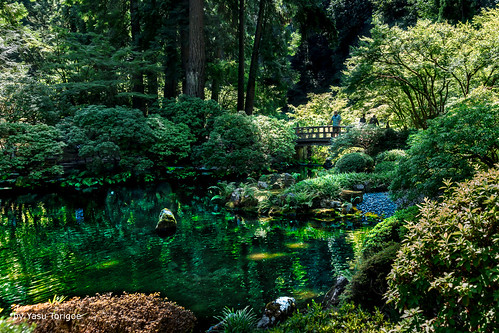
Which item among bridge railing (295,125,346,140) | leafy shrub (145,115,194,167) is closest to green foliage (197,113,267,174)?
leafy shrub (145,115,194,167)

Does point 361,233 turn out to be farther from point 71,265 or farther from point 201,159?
point 201,159

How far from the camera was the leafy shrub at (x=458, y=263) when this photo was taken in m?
2.29

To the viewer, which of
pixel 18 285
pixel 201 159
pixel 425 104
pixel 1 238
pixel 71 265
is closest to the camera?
pixel 18 285

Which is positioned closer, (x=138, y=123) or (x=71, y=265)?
(x=71, y=265)

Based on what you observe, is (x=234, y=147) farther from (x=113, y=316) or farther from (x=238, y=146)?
(x=113, y=316)

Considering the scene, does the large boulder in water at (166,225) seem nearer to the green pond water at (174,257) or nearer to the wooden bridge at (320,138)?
the green pond water at (174,257)

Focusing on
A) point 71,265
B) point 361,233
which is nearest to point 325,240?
point 361,233

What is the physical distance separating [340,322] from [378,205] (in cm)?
700

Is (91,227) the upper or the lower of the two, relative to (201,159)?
lower

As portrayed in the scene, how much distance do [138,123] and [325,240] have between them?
11.2 m

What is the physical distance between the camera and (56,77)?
63.8ft

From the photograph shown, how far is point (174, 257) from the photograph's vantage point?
23.6 feet

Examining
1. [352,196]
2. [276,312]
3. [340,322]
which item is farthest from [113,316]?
[352,196]

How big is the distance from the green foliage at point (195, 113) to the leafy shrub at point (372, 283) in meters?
14.4
